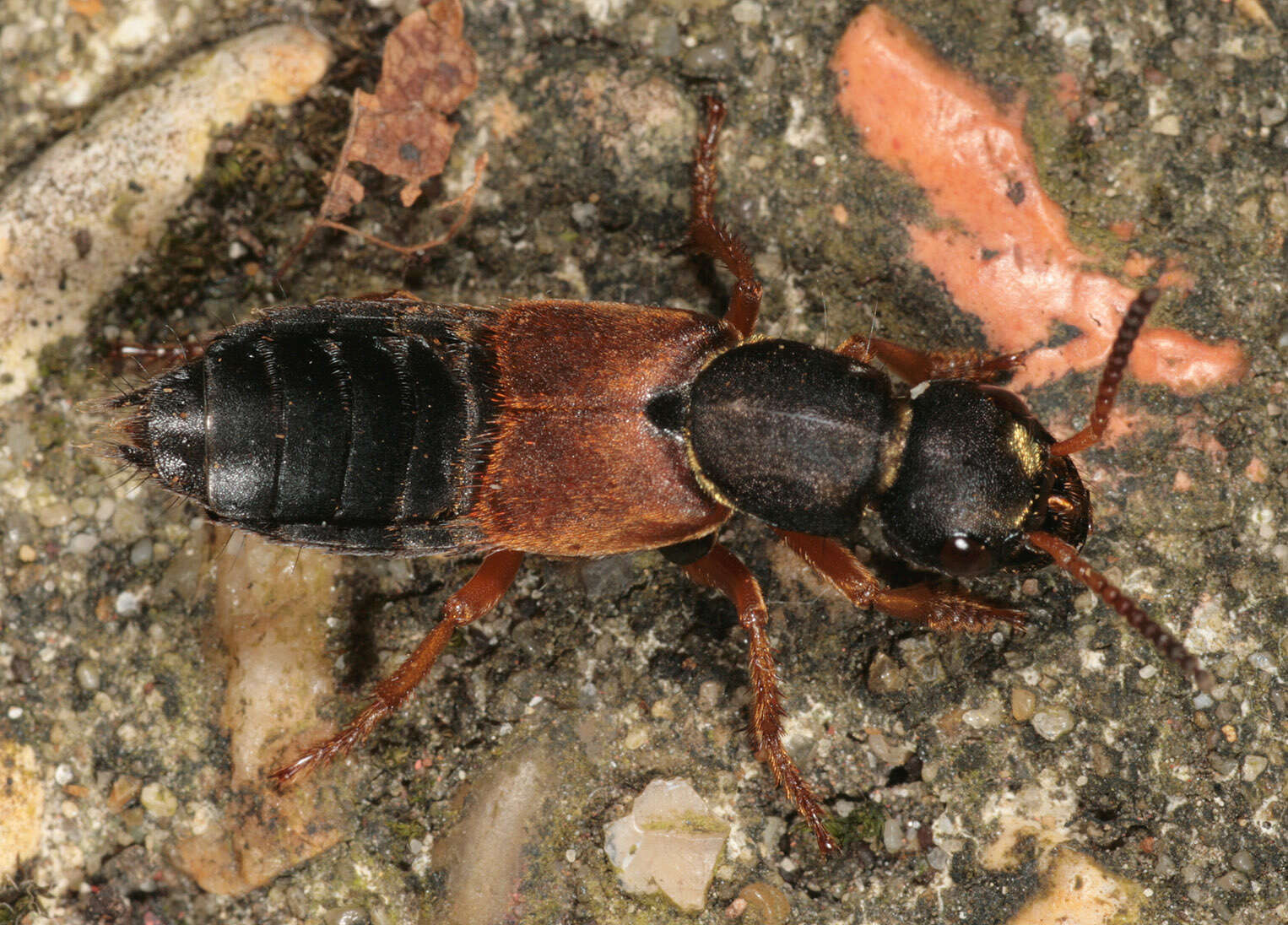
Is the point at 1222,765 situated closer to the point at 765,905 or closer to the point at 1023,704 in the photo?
the point at 1023,704

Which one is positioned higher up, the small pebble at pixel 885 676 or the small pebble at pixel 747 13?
the small pebble at pixel 747 13

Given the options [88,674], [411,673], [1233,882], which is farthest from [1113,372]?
[88,674]

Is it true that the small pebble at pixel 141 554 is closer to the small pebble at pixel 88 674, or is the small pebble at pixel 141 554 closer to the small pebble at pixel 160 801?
the small pebble at pixel 88 674

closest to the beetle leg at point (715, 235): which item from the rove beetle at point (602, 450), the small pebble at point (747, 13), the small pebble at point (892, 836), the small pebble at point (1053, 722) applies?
the rove beetle at point (602, 450)

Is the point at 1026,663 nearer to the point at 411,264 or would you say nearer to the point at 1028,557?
the point at 1028,557

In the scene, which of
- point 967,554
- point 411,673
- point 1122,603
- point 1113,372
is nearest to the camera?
point 1122,603

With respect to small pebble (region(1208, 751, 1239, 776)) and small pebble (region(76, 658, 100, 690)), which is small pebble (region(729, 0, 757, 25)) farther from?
small pebble (region(76, 658, 100, 690))

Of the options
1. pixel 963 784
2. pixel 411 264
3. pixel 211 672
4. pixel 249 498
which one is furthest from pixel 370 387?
pixel 963 784
